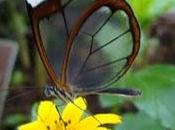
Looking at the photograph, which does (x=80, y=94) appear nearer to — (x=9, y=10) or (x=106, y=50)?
(x=106, y=50)

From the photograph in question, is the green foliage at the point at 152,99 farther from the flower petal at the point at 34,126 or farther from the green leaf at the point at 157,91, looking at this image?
the flower petal at the point at 34,126

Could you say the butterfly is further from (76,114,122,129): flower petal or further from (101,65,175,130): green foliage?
(101,65,175,130): green foliage

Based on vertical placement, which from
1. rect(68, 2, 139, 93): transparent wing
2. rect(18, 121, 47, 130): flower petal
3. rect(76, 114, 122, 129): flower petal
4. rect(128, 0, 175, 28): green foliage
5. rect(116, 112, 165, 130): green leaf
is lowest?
rect(116, 112, 165, 130): green leaf

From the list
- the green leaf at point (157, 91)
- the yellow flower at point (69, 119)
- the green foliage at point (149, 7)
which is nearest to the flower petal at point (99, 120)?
the yellow flower at point (69, 119)

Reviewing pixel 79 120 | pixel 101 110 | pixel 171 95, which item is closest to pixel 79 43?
pixel 79 120

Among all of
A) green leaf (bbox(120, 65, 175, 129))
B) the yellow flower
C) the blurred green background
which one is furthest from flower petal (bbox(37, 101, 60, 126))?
green leaf (bbox(120, 65, 175, 129))

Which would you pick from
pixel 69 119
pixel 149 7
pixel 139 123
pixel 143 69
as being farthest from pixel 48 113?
pixel 149 7
